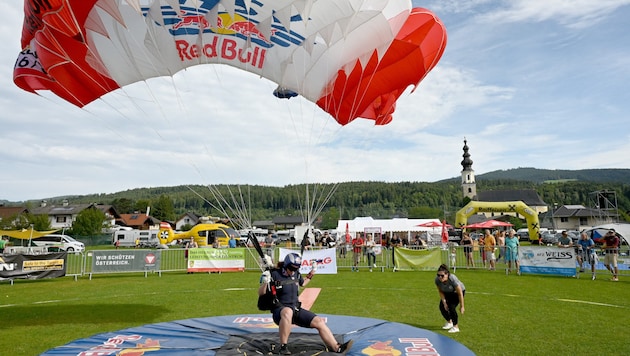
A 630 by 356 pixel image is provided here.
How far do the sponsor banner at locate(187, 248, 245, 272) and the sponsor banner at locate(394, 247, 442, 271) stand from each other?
5641 millimetres

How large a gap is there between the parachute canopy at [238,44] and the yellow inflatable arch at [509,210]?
2305 cm

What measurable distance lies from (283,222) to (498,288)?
3486 inches

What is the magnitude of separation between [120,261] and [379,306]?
31.4 feet

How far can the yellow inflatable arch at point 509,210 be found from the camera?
2773cm

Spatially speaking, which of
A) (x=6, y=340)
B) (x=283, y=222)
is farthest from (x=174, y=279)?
(x=283, y=222)

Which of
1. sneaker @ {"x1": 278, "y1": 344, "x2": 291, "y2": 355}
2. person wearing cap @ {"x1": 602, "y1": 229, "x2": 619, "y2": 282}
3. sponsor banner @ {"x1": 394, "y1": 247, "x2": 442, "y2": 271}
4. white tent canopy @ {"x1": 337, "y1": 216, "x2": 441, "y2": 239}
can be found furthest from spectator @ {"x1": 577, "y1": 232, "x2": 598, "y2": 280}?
white tent canopy @ {"x1": 337, "y1": 216, "x2": 441, "y2": 239}

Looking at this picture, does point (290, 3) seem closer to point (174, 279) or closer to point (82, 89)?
point (82, 89)

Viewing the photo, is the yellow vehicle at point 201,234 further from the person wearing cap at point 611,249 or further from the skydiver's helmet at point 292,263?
the skydiver's helmet at point 292,263

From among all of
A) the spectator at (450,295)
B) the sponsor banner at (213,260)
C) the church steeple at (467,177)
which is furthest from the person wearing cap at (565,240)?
the church steeple at (467,177)

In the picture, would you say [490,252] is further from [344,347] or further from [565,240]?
[344,347]

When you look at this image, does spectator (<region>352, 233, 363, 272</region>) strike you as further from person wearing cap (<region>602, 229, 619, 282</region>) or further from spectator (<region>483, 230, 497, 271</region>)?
person wearing cap (<region>602, 229, 619, 282</region>)

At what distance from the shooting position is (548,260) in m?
12.5

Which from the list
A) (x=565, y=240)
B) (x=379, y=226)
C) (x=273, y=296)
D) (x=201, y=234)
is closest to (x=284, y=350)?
(x=273, y=296)

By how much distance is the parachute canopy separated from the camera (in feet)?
18.9
